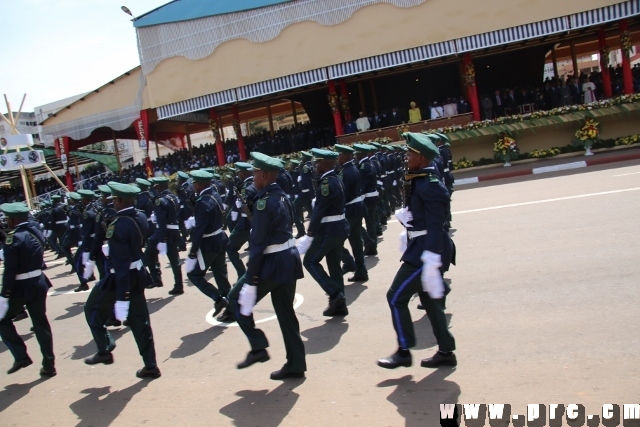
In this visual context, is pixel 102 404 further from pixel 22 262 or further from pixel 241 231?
pixel 241 231

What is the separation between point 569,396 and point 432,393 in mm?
985

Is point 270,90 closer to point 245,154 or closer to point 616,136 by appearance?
point 245,154

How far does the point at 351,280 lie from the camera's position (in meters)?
8.55

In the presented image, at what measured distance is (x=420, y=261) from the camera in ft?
16.8

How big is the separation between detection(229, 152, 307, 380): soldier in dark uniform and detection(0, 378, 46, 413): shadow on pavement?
2503mm

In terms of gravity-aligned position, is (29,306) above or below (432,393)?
above

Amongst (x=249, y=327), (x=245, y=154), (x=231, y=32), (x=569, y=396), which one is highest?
(x=231, y=32)

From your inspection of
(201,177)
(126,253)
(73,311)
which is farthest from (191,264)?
(73,311)

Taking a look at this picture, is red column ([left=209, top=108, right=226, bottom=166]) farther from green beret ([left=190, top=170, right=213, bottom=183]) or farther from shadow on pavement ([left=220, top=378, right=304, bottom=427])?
shadow on pavement ([left=220, top=378, right=304, bottom=427])

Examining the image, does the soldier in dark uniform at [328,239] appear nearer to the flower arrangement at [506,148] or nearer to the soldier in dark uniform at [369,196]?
the soldier in dark uniform at [369,196]

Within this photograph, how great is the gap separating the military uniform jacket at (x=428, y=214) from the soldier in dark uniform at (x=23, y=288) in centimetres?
397

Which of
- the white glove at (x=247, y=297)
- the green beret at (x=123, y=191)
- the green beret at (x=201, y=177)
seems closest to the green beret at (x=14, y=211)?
the green beret at (x=123, y=191)

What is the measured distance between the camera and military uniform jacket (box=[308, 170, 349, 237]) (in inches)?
285

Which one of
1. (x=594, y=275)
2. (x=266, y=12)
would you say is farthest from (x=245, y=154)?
(x=594, y=275)
